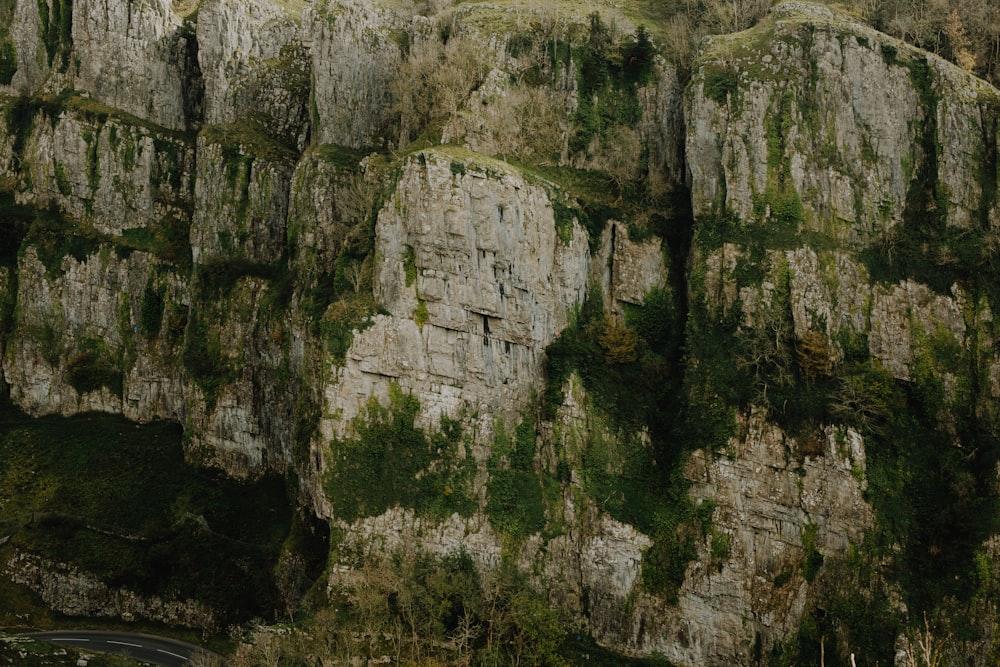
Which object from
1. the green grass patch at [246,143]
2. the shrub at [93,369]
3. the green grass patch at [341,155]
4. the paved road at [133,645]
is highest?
the green grass patch at [246,143]

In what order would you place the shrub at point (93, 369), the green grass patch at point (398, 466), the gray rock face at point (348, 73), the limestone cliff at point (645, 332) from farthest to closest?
the shrub at point (93, 369) < the gray rock face at point (348, 73) < the green grass patch at point (398, 466) < the limestone cliff at point (645, 332)

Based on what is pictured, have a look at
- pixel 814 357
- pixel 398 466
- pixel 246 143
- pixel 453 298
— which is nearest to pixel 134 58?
pixel 246 143

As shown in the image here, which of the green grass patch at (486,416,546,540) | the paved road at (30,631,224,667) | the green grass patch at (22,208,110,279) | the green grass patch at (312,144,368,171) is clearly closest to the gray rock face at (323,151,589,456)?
the green grass patch at (486,416,546,540)

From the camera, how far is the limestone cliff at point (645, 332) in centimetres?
3788

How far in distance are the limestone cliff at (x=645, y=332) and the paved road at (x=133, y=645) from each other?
7.08 ft

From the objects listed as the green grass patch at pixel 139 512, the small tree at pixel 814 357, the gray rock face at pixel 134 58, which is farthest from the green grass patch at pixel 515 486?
the gray rock face at pixel 134 58

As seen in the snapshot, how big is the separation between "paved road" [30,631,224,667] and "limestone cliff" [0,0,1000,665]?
85.0 inches

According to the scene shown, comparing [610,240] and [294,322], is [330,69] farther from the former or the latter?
[610,240]

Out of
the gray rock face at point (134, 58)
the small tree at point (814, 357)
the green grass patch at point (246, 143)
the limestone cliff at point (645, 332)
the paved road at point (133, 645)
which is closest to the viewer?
the limestone cliff at point (645, 332)

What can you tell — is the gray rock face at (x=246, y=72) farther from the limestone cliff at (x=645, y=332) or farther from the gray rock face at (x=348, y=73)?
the limestone cliff at (x=645, y=332)

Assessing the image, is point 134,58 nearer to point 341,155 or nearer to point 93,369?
point 341,155

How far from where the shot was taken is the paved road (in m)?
41.2

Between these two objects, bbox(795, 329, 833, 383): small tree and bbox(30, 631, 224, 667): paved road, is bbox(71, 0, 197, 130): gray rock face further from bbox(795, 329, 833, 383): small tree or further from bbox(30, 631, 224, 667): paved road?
bbox(795, 329, 833, 383): small tree

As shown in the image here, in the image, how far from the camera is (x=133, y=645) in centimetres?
4253
